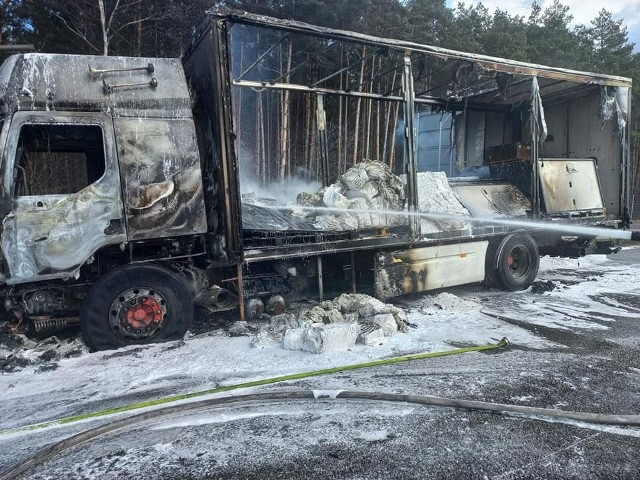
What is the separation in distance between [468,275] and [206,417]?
5.28 meters

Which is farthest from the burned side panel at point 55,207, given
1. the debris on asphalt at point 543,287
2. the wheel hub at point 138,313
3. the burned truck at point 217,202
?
the debris on asphalt at point 543,287

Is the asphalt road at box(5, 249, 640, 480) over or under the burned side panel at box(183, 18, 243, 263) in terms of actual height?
under

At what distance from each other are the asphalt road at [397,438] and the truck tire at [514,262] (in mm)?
3545

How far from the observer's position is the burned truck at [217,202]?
15.1ft

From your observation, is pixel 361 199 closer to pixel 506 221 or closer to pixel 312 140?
pixel 506 221

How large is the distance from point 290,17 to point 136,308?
12.8 m

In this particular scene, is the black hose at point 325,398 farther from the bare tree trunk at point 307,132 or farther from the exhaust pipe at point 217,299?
the bare tree trunk at point 307,132

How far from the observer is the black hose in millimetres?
2975

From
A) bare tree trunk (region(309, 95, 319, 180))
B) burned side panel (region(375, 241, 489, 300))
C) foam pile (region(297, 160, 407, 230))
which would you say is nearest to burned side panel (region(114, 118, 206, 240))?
foam pile (region(297, 160, 407, 230))

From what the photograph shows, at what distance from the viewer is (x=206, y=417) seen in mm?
3348

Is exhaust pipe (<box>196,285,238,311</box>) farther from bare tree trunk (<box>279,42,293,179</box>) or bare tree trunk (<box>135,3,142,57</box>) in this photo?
bare tree trunk (<box>135,3,142,57</box>)

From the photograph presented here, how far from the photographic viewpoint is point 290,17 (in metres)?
14.9

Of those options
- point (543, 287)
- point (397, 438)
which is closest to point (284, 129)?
point (543, 287)

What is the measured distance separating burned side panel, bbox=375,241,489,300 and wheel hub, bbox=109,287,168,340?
292cm
